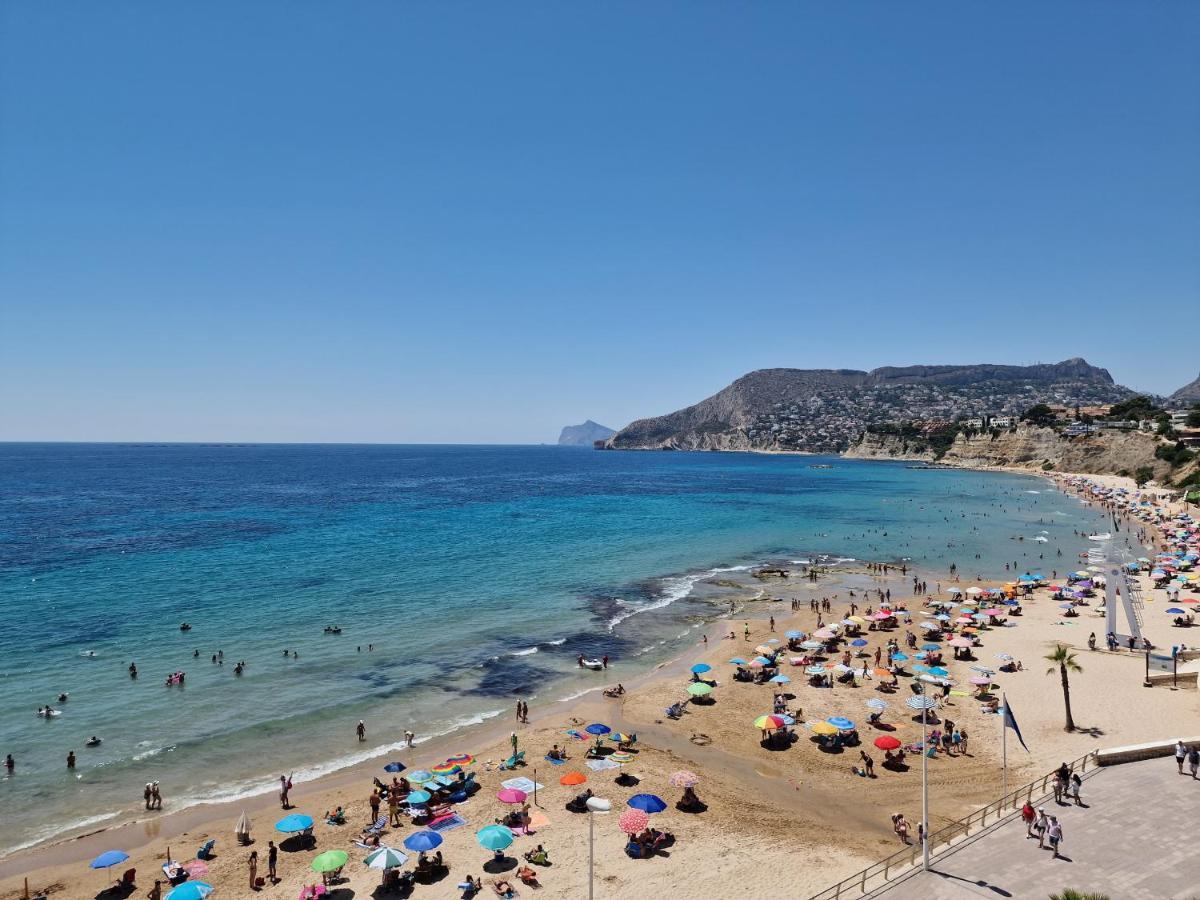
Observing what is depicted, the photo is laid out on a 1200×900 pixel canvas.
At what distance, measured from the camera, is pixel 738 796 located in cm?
2044

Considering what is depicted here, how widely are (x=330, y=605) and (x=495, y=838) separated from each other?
29.6 m

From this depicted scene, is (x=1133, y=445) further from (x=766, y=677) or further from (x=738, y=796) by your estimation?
(x=738, y=796)

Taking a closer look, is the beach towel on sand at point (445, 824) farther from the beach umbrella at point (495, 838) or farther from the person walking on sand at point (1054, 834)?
the person walking on sand at point (1054, 834)

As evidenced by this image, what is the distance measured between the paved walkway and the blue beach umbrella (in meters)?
8.62

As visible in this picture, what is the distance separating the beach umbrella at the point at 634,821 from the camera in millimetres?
16703

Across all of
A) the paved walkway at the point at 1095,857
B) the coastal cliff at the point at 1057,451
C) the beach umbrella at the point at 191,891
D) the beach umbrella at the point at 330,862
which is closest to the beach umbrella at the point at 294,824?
the beach umbrella at the point at 330,862

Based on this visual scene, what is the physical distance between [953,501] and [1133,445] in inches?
2204

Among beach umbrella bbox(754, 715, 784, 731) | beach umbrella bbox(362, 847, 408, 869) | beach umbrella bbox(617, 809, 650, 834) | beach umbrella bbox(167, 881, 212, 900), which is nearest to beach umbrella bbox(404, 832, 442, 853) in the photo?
beach umbrella bbox(362, 847, 408, 869)

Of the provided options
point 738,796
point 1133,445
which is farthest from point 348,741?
point 1133,445

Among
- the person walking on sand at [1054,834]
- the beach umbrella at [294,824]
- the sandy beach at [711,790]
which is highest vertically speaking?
the person walking on sand at [1054,834]

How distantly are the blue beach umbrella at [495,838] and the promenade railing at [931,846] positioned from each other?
A: 736 centimetres

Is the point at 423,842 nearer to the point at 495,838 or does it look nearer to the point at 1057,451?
the point at 495,838

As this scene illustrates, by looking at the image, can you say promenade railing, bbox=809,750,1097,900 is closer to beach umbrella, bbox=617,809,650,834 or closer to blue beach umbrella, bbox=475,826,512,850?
beach umbrella, bbox=617,809,650,834

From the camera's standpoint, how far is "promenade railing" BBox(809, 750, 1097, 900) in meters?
13.9
